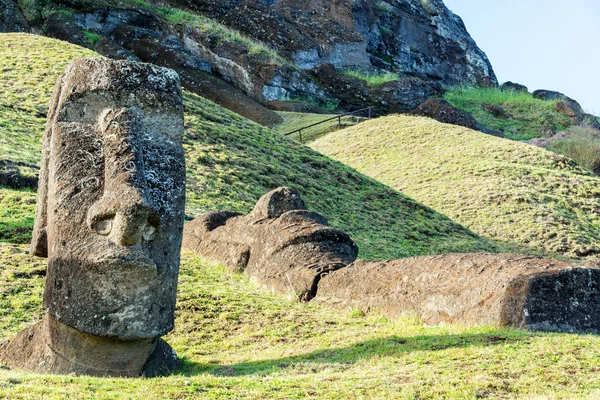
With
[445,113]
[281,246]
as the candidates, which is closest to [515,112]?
[445,113]

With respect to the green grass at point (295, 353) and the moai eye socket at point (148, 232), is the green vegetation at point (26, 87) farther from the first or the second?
the moai eye socket at point (148, 232)

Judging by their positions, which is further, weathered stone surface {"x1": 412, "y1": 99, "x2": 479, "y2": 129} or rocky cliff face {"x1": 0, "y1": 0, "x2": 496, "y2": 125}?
rocky cliff face {"x1": 0, "y1": 0, "x2": 496, "y2": 125}

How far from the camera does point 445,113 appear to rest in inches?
1559

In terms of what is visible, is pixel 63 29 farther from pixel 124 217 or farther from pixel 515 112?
pixel 124 217

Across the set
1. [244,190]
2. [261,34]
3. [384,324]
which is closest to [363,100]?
[261,34]

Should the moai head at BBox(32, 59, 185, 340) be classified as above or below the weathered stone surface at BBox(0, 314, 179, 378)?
above

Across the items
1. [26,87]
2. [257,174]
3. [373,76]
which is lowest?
[257,174]

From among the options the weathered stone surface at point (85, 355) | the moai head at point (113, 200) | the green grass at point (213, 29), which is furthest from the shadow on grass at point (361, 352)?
the green grass at point (213, 29)

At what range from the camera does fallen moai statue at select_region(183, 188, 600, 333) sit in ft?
26.9

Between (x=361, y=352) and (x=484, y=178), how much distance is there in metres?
21.2

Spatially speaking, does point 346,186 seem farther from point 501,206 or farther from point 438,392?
point 438,392

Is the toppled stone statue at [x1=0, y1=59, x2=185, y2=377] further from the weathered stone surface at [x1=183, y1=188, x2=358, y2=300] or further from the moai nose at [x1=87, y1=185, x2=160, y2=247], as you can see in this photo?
the weathered stone surface at [x1=183, y1=188, x2=358, y2=300]

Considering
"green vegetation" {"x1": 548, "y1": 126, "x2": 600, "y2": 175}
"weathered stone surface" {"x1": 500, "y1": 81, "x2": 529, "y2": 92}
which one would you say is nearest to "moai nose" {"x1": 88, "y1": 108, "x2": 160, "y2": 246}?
"green vegetation" {"x1": 548, "y1": 126, "x2": 600, "y2": 175}

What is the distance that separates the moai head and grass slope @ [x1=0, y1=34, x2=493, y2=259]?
8.62 metres
